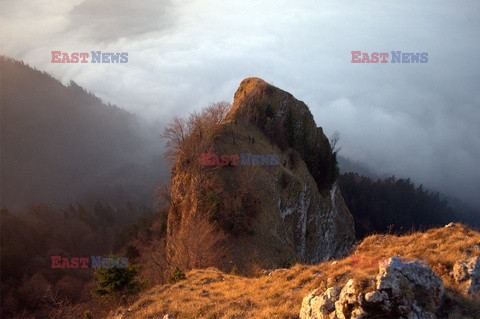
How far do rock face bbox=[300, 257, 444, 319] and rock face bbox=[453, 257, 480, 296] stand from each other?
1269 mm

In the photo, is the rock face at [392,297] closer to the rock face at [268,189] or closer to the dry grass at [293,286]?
the dry grass at [293,286]

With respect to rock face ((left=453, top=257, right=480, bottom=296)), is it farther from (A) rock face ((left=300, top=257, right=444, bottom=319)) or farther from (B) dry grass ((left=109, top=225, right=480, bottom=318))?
(A) rock face ((left=300, top=257, right=444, bottom=319))

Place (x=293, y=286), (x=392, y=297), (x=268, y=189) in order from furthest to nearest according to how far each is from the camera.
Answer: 1. (x=268, y=189)
2. (x=293, y=286)
3. (x=392, y=297)

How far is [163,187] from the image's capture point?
33.6 metres

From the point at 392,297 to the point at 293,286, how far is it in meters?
5.44

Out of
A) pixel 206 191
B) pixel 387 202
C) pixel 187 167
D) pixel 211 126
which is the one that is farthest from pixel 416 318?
pixel 387 202

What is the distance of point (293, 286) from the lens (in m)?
12.9

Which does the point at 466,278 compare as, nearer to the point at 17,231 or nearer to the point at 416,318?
the point at 416,318

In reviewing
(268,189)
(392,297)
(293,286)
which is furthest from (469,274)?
(268,189)

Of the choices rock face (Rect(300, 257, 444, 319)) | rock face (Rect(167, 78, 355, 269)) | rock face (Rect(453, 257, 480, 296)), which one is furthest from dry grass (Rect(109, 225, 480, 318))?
rock face (Rect(167, 78, 355, 269))

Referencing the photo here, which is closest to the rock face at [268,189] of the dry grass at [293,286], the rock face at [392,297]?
the dry grass at [293,286]

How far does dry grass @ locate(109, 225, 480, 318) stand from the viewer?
10227mm

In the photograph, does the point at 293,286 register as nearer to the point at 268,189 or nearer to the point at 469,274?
the point at 469,274

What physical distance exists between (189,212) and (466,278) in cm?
2509
